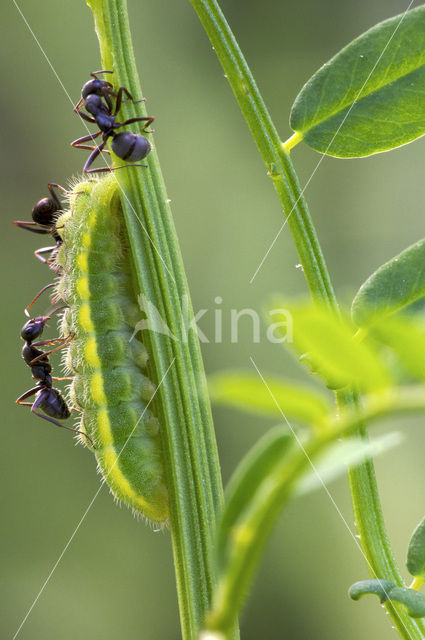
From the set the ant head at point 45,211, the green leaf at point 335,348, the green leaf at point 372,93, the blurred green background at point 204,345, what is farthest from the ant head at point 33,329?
the blurred green background at point 204,345

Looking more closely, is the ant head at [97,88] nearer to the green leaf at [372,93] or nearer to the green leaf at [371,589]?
the green leaf at [372,93]

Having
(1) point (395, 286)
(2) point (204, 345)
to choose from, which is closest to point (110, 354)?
(1) point (395, 286)

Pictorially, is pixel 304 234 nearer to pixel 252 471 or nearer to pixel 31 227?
pixel 252 471

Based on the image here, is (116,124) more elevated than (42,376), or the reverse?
(116,124)

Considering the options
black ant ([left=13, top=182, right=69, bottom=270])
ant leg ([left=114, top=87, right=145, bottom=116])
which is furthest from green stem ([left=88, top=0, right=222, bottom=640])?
black ant ([left=13, top=182, right=69, bottom=270])

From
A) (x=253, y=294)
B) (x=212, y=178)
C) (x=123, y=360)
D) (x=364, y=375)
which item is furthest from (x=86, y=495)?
(x=364, y=375)
